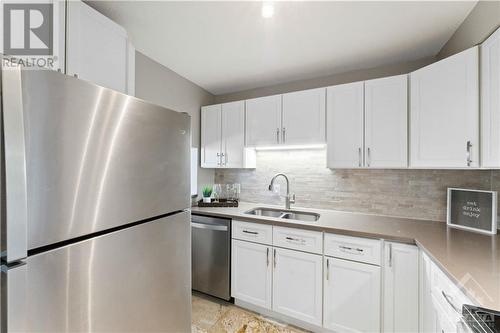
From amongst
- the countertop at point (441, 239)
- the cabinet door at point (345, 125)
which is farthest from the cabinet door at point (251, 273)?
the cabinet door at point (345, 125)

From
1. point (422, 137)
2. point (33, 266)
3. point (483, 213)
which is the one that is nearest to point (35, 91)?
point (33, 266)

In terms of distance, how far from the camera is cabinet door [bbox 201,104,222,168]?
9.29ft

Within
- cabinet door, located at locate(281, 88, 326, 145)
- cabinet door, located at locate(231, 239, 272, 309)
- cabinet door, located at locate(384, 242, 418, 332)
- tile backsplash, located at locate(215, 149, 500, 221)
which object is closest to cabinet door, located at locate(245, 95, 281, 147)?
cabinet door, located at locate(281, 88, 326, 145)

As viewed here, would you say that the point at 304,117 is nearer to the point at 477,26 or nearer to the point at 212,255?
the point at 477,26

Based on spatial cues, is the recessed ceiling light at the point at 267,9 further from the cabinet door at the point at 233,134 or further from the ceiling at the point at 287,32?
the cabinet door at the point at 233,134

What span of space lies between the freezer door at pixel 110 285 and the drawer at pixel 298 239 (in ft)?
2.96

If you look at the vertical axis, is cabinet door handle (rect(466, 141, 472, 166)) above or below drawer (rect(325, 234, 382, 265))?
above

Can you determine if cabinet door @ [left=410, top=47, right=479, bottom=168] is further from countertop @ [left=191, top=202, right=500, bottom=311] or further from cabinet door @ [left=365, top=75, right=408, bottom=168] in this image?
countertop @ [left=191, top=202, right=500, bottom=311]

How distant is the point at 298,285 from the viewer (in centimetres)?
191

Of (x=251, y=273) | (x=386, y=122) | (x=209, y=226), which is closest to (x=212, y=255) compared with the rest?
(x=209, y=226)

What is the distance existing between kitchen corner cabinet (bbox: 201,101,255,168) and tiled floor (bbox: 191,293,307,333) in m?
1.51

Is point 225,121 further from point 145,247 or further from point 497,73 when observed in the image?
point 497,73

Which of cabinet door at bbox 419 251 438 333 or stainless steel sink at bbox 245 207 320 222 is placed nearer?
cabinet door at bbox 419 251 438 333

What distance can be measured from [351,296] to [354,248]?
374 mm
